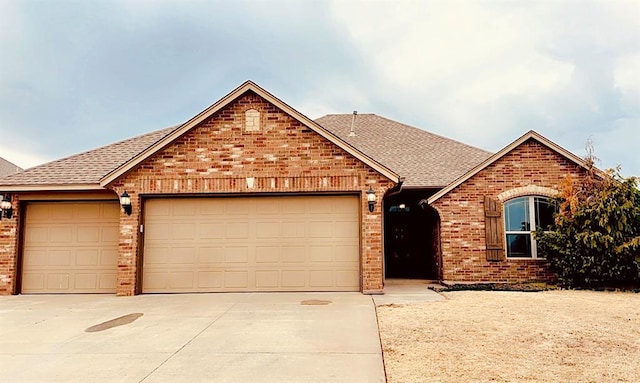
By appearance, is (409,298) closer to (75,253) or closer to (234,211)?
(234,211)

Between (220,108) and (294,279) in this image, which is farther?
(220,108)

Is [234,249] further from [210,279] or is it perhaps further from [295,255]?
[295,255]

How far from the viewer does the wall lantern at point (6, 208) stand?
10.6 meters

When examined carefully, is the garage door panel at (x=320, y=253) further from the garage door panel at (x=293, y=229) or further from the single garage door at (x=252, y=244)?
the garage door panel at (x=293, y=229)

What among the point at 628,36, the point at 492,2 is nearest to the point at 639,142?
the point at 628,36

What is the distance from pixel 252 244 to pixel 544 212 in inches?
308

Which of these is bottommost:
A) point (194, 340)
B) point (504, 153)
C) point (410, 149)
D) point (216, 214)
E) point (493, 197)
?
point (194, 340)

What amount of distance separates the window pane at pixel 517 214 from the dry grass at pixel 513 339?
306 cm

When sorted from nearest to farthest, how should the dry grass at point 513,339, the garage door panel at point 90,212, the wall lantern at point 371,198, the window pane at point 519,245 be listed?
the dry grass at point 513,339 → the wall lantern at point 371,198 → the garage door panel at point 90,212 → the window pane at point 519,245

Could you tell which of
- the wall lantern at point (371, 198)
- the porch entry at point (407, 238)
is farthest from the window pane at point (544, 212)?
the wall lantern at point (371, 198)

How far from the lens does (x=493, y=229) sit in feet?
38.1

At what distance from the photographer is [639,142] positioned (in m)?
17.2

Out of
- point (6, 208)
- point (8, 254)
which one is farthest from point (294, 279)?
point (6, 208)

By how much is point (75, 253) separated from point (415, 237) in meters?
10.2
